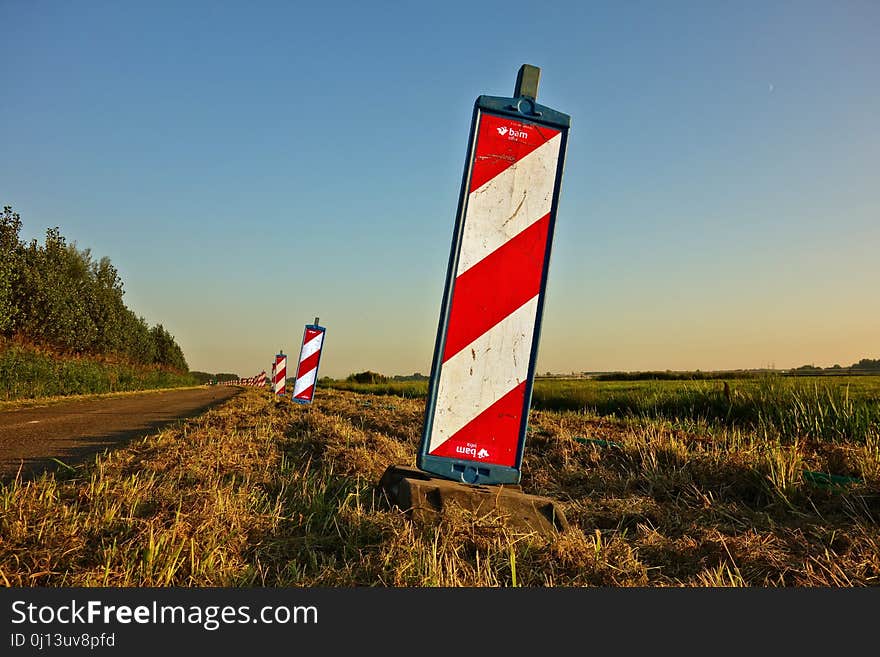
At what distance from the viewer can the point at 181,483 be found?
11.7 ft

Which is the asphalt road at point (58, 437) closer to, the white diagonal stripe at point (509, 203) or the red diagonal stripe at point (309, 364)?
the red diagonal stripe at point (309, 364)

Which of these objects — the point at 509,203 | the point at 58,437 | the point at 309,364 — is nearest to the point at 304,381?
the point at 309,364

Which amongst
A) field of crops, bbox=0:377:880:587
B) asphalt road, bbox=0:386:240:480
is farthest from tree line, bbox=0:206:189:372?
field of crops, bbox=0:377:880:587

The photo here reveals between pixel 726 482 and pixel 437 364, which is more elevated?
pixel 437 364

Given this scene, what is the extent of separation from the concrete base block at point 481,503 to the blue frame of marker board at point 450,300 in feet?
0.39

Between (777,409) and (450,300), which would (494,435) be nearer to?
(450,300)

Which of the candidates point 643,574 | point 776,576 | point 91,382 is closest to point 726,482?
point 776,576

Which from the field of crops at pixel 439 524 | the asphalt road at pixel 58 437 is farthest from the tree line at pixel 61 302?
the field of crops at pixel 439 524

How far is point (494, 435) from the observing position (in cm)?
312

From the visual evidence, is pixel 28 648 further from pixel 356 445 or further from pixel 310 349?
pixel 310 349

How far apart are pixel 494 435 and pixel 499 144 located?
5.58 ft

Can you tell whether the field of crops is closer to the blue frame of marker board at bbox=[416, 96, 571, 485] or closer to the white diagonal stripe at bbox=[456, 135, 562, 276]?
the blue frame of marker board at bbox=[416, 96, 571, 485]

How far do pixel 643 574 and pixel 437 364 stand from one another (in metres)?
1.42

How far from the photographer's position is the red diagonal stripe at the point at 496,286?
3.11 meters
